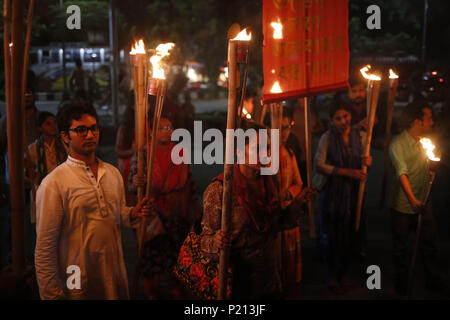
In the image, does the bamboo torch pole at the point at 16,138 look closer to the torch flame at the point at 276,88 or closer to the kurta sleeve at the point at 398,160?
the torch flame at the point at 276,88

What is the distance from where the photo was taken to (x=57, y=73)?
3184cm

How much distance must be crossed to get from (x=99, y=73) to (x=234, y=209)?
94.5 ft

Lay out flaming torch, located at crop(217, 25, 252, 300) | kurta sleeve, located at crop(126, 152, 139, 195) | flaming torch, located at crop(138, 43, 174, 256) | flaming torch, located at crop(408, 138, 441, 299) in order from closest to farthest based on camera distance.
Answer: flaming torch, located at crop(217, 25, 252, 300)
flaming torch, located at crop(138, 43, 174, 256)
flaming torch, located at crop(408, 138, 441, 299)
kurta sleeve, located at crop(126, 152, 139, 195)

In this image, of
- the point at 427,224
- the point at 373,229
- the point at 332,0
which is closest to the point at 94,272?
the point at 332,0

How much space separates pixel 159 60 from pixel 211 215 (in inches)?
49.3

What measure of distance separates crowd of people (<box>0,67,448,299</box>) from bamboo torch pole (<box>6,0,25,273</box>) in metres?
0.15

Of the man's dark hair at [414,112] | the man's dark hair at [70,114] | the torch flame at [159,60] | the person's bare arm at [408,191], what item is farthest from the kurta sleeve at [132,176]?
the man's dark hair at [414,112]

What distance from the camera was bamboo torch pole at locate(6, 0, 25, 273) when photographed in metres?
2.92

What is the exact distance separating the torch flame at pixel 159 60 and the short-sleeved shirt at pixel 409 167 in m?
2.40

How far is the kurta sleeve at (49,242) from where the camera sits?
9.28ft

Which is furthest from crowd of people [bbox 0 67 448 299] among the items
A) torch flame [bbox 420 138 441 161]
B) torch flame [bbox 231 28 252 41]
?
torch flame [bbox 231 28 252 41]

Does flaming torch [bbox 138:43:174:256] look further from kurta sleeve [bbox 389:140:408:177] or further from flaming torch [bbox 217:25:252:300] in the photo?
kurta sleeve [bbox 389:140:408:177]

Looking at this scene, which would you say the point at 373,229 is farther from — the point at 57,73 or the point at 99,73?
the point at 57,73

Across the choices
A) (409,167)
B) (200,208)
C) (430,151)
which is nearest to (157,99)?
(200,208)
